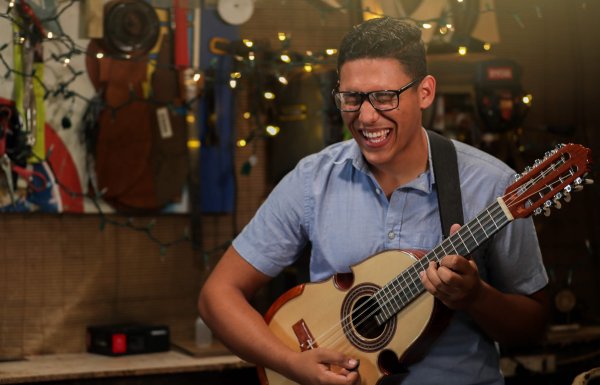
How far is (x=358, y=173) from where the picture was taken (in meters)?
3.16

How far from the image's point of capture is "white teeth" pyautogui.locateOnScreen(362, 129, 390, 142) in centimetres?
292

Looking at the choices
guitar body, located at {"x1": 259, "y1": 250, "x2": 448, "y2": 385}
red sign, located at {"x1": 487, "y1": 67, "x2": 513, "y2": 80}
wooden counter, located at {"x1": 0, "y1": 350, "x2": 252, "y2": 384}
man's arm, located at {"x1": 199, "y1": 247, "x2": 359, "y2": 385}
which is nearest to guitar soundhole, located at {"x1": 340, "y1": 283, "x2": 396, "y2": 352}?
guitar body, located at {"x1": 259, "y1": 250, "x2": 448, "y2": 385}

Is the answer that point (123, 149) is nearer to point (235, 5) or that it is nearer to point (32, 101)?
point (32, 101)

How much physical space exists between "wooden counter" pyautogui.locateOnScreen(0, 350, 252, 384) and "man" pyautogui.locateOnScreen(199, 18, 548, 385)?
166cm

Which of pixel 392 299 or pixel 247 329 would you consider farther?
pixel 247 329

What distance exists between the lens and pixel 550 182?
106 inches

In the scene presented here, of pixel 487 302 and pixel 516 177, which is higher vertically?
pixel 516 177

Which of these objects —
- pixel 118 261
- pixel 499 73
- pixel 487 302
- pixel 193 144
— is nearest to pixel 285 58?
pixel 193 144

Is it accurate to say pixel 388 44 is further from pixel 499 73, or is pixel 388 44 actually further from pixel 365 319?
pixel 499 73

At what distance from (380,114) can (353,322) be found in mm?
647

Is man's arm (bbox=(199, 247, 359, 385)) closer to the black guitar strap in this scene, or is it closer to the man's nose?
the black guitar strap

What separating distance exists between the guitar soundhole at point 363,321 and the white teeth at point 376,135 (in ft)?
1.43

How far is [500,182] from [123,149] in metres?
2.80

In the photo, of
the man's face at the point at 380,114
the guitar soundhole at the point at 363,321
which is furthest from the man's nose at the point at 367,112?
the guitar soundhole at the point at 363,321
